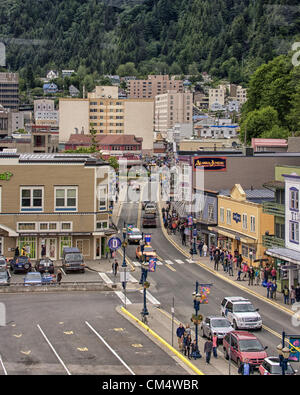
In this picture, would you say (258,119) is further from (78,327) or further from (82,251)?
(78,327)

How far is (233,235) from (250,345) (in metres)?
30.5

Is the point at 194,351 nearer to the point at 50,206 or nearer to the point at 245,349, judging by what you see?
the point at 245,349

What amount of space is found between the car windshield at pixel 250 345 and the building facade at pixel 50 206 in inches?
1276

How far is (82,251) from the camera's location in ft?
207

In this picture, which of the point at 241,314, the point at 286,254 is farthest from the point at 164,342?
the point at 286,254

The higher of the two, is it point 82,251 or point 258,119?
point 258,119

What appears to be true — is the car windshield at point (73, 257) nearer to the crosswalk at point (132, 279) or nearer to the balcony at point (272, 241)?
the crosswalk at point (132, 279)

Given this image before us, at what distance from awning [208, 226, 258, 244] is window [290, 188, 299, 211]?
9013 mm

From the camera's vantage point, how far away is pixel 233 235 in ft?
202

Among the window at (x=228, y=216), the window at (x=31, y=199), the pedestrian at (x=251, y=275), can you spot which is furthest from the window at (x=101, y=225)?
the pedestrian at (x=251, y=275)
